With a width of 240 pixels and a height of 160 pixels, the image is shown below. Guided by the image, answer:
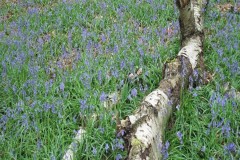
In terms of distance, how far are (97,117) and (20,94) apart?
5.27 feet

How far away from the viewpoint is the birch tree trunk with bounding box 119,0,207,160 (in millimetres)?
3301

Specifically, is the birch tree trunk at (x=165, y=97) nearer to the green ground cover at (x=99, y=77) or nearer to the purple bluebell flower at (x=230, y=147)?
the green ground cover at (x=99, y=77)

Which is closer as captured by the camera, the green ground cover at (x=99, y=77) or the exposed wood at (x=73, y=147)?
the exposed wood at (x=73, y=147)

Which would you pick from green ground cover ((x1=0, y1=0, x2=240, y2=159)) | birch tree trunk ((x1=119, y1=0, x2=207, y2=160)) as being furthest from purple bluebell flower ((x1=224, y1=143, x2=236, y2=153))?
birch tree trunk ((x1=119, y1=0, x2=207, y2=160))

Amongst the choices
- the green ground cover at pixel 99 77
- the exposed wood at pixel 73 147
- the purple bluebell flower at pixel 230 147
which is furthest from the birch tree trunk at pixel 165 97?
the purple bluebell flower at pixel 230 147

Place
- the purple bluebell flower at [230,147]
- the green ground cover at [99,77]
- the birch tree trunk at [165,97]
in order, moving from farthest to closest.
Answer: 1. the green ground cover at [99,77]
2. the purple bluebell flower at [230,147]
3. the birch tree trunk at [165,97]

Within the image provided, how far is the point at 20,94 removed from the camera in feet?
16.5

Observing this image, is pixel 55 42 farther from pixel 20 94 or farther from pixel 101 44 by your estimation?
pixel 20 94

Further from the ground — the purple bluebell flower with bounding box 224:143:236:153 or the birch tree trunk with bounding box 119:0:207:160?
the birch tree trunk with bounding box 119:0:207:160

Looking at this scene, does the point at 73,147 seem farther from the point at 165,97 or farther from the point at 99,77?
the point at 99,77

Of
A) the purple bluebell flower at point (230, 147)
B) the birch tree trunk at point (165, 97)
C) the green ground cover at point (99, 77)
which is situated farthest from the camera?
the green ground cover at point (99, 77)

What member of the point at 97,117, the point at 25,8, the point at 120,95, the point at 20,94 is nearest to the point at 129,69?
the point at 120,95

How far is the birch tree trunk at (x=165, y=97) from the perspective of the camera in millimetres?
3301

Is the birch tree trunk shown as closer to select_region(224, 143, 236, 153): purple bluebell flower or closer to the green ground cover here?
the green ground cover
